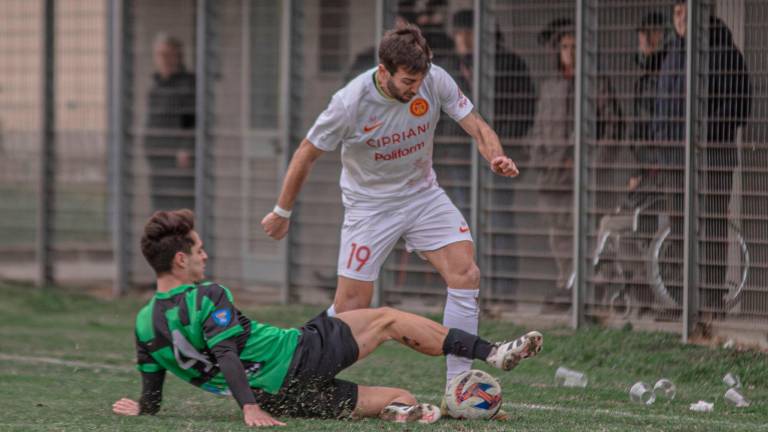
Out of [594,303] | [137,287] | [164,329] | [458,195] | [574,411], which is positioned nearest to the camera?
[164,329]

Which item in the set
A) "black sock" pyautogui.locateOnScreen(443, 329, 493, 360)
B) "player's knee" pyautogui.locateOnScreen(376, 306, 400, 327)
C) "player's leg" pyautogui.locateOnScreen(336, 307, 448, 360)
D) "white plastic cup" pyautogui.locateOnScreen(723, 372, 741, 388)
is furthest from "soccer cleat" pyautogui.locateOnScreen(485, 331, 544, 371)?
"white plastic cup" pyautogui.locateOnScreen(723, 372, 741, 388)

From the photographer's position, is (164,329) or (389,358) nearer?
(164,329)

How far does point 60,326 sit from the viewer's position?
1213cm

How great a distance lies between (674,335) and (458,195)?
2.63m

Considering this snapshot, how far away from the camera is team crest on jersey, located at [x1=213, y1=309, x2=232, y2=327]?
20.5ft

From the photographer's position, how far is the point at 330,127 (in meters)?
7.18

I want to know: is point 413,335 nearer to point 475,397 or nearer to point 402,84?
point 475,397

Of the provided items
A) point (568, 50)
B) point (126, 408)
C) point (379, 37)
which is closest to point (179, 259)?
point (126, 408)

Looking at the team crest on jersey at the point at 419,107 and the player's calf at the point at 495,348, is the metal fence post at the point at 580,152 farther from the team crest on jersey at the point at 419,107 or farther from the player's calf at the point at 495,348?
the player's calf at the point at 495,348

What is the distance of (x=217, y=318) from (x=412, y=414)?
111cm

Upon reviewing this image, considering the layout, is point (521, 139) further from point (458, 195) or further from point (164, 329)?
point (164, 329)

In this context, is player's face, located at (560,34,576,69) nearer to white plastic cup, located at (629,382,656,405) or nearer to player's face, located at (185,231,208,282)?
white plastic cup, located at (629,382,656,405)

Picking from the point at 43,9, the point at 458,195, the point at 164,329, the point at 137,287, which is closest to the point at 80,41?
the point at 43,9

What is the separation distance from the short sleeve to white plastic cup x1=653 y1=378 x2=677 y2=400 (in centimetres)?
328
